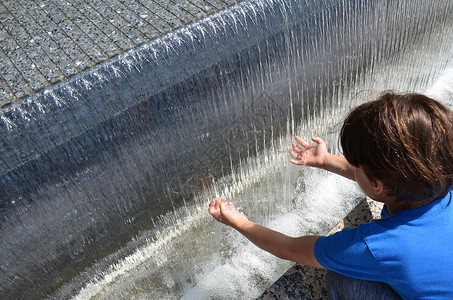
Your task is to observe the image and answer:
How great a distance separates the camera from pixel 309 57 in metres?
3.01

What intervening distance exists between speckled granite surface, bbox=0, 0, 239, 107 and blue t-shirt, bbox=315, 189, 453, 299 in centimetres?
148

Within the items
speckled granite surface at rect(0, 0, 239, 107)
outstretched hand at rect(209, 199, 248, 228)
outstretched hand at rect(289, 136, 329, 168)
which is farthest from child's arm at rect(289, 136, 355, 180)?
speckled granite surface at rect(0, 0, 239, 107)

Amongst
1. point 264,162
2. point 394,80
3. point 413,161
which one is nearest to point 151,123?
point 264,162

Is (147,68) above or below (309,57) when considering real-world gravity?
above

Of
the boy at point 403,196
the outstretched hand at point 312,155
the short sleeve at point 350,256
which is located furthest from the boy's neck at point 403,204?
the outstretched hand at point 312,155

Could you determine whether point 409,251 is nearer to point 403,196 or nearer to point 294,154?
point 403,196

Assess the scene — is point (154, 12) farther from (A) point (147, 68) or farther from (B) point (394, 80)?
(B) point (394, 80)

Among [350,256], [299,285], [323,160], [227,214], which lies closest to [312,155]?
[323,160]

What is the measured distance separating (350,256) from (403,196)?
309 millimetres

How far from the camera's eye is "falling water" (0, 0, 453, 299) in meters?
2.12

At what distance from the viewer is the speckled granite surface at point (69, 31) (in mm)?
2111

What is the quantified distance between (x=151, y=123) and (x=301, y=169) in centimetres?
149

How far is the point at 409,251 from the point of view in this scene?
5.17ft

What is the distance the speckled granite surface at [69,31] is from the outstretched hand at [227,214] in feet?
3.12
